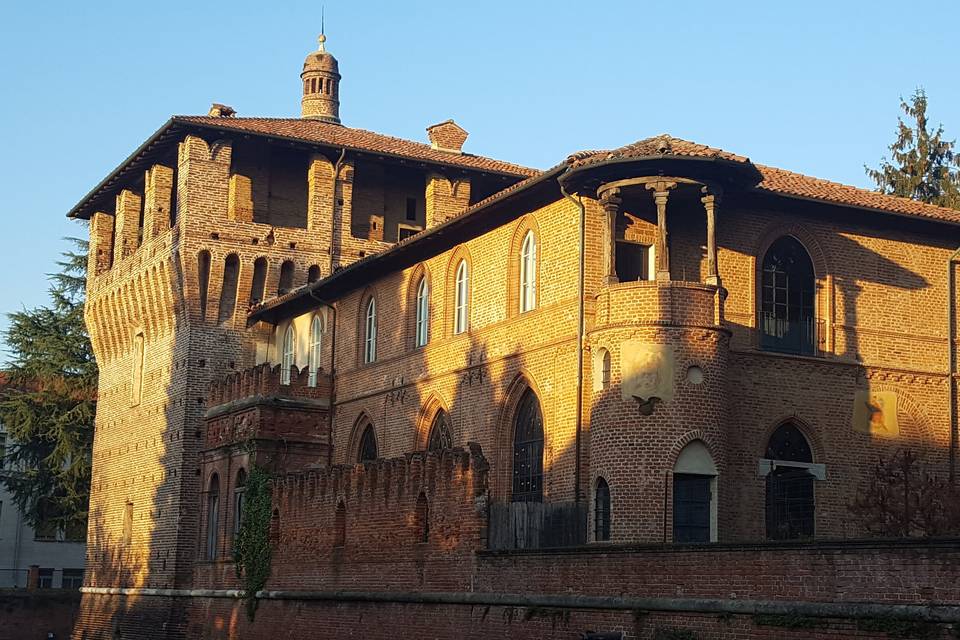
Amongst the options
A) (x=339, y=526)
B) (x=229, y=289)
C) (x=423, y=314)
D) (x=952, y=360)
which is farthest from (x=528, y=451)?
(x=229, y=289)

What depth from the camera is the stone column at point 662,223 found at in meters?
24.3

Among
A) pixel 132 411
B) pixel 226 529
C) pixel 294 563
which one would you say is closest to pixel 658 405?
pixel 294 563

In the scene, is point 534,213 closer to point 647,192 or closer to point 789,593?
point 647,192

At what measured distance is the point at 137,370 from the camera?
4134 cm

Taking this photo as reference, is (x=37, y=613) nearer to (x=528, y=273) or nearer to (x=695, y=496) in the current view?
(x=528, y=273)

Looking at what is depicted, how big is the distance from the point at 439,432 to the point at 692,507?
8.11 metres

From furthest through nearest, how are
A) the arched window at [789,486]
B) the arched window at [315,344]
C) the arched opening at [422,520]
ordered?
the arched window at [315,344] < the arched opening at [422,520] < the arched window at [789,486]

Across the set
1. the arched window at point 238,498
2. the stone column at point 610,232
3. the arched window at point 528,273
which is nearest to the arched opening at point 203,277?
the arched window at point 238,498

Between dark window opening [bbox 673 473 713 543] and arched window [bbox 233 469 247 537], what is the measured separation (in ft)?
42.4

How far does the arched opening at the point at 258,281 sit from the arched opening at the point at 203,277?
1.17 m

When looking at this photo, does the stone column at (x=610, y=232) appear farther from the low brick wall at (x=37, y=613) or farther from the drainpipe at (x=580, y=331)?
the low brick wall at (x=37, y=613)

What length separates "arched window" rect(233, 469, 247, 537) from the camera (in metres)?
33.8

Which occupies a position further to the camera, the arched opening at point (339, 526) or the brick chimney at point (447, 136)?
the brick chimney at point (447, 136)

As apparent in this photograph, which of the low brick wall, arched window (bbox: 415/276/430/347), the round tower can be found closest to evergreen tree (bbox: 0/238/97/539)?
the low brick wall
